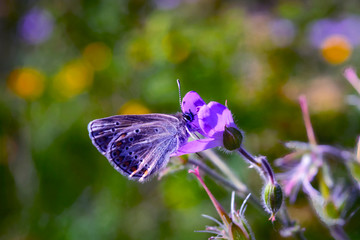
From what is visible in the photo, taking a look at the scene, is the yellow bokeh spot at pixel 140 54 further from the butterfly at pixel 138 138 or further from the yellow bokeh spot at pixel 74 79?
the butterfly at pixel 138 138

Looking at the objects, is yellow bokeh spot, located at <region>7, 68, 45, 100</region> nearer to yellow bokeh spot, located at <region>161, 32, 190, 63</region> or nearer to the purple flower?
yellow bokeh spot, located at <region>161, 32, 190, 63</region>

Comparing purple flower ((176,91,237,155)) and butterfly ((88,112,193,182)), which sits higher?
purple flower ((176,91,237,155))

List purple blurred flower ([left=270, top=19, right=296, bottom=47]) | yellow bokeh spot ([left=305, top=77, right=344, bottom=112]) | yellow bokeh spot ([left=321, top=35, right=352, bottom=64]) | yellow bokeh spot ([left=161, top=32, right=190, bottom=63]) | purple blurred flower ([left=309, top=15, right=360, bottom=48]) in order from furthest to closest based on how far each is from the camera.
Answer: purple blurred flower ([left=309, top=15, right=360, bottom=48])
purple blurred flower ([left=270, top=19, right=296, bottom=47])
yellow bokeh spot ([left=321, top=35, right=352, bottom=64])
yellow bokeh spot ([left=161, top=32, right=190, bottom=63])
yellow bokeh spot ([left=305, top=77, right=344, bottom=112])

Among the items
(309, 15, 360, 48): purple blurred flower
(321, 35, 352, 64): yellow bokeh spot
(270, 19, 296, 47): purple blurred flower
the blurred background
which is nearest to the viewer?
the blurred background

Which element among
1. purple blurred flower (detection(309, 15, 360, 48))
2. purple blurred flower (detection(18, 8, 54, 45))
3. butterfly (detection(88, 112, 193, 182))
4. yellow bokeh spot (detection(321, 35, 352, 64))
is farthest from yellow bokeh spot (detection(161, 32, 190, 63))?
purple blurred flower (detection(18, 8, 54, 45))

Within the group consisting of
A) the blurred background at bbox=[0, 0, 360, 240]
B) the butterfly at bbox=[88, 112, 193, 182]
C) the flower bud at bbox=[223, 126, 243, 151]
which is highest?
the flower bud at bbox=[223, 126, 243, 151]

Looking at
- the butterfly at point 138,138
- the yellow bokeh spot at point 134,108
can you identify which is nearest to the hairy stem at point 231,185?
the butterfly at point 138,138

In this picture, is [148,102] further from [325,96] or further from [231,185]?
[231,185]

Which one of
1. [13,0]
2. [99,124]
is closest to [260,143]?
[99,124]
